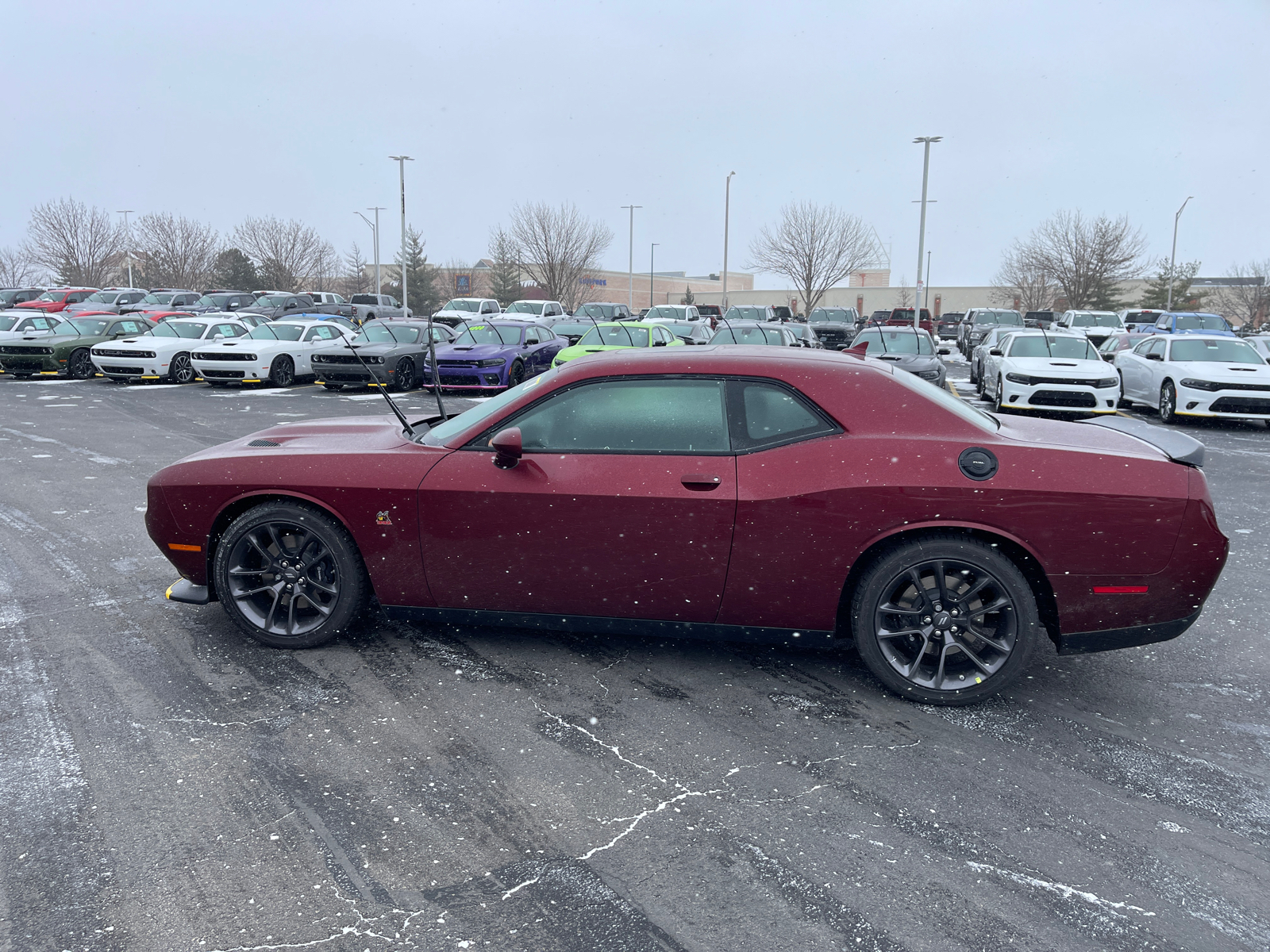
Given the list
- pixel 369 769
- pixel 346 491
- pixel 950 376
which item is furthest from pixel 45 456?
pixel 950 376

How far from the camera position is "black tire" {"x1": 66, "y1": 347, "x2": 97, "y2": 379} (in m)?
21.1

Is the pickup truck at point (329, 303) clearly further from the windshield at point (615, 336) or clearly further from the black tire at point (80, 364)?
the windshield at point (615, 336)

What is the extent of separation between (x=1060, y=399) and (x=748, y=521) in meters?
12.5

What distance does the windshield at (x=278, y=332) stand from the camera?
66.3 feet

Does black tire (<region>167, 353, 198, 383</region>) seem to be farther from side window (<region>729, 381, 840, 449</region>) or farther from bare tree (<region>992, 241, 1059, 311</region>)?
bare tree (<region>992, 241, 1059, 311</region>)

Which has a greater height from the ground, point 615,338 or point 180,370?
point 615,338

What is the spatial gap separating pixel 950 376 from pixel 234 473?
24151 mm

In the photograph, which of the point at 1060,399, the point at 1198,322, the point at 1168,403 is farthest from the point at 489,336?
the point at 1198,322

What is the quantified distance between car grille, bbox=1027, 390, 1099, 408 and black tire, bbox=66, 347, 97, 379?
19508 mm

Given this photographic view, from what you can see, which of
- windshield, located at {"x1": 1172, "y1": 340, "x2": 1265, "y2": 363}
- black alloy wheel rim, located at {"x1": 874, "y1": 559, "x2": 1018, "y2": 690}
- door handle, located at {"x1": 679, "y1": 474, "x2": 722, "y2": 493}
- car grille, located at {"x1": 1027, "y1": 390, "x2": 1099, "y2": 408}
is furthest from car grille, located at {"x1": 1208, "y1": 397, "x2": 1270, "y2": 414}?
door handle, located at {"x1": 679, "y1": 474, "x2": 722, "y2": 493}

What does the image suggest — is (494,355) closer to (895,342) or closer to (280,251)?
(895,342)

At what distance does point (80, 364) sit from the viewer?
21359 millimetres

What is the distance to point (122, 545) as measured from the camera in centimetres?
661

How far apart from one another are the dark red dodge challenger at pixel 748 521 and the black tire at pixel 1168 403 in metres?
11.8
